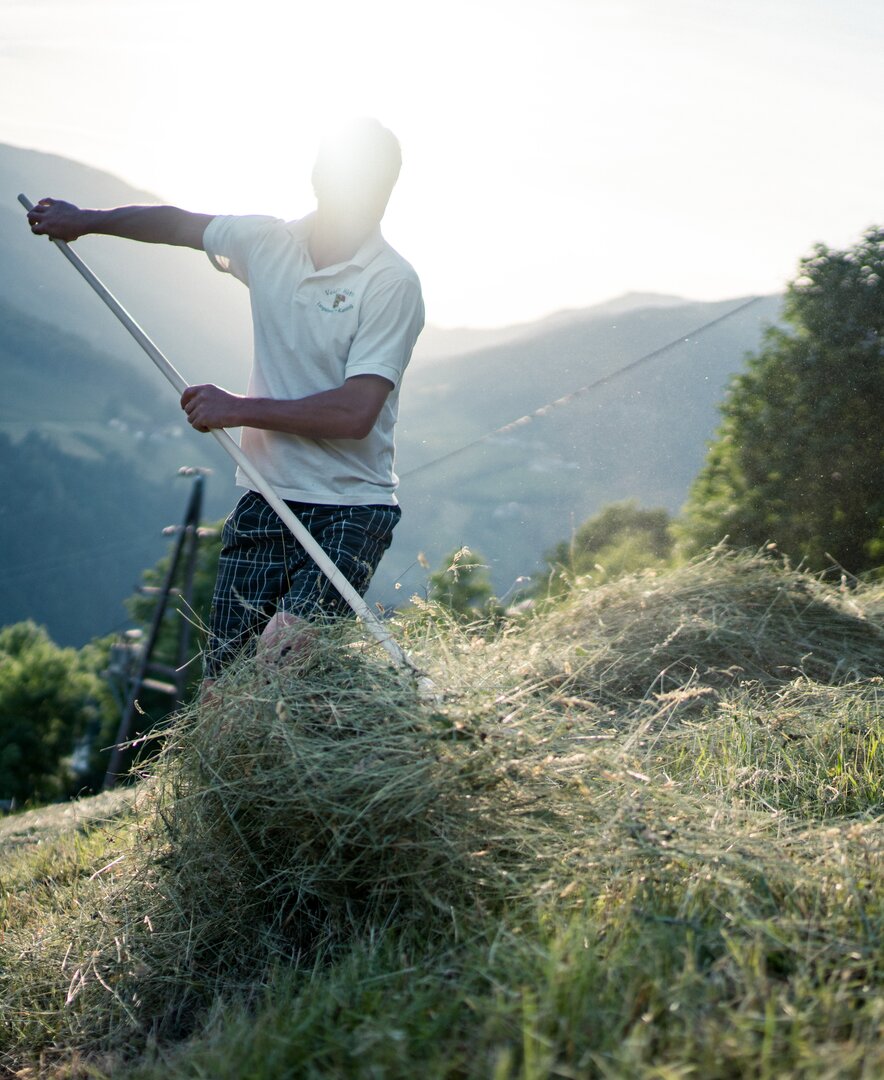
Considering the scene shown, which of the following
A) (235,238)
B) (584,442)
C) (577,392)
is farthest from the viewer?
(577,392)

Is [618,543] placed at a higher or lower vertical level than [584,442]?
lower

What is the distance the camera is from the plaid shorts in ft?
9.09

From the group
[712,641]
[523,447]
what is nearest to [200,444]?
[523,447]

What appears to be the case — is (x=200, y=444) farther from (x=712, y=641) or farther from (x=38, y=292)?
(x=712, y=641)

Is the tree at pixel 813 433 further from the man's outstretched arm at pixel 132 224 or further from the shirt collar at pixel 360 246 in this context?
the man's outstretched arm at pixel 132 224

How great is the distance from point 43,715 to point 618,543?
2991cm

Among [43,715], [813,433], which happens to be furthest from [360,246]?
[43,715]

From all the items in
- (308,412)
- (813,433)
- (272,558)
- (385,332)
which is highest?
(385,332)

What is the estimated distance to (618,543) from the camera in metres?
8.03

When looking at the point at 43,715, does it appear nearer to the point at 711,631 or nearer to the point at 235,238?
the point at 711,631

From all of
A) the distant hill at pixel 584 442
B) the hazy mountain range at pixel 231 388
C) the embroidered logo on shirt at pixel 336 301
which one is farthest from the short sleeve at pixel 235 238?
the distant hill at pixel 584 442

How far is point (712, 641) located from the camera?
454 cm

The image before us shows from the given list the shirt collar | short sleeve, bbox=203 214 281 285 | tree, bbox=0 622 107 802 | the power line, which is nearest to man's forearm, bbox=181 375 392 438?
the shirt collar

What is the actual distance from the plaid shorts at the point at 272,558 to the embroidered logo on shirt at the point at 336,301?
516mm
